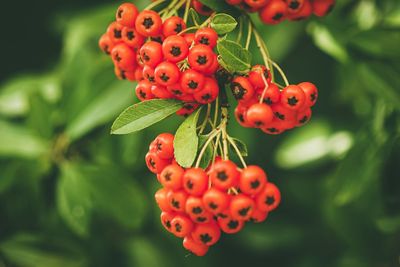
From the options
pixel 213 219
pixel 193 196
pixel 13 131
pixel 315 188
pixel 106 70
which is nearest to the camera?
pixel 193 196

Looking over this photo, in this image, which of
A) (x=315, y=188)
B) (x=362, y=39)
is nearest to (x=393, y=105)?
(x=362, y=39)

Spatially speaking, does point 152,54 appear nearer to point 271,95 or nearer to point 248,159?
point 271,95

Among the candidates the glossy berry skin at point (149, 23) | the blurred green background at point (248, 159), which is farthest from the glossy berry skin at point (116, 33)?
the blurred green background at point (248, 159)

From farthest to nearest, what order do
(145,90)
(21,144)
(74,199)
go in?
(21,144) → (74,199) → (145,90)

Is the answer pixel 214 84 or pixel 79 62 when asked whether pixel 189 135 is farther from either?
pixel 79 62

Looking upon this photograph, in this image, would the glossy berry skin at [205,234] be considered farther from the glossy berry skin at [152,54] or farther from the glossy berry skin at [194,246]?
the glossy berry skin at [152,54]

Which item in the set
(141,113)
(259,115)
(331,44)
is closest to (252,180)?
(259,115)
